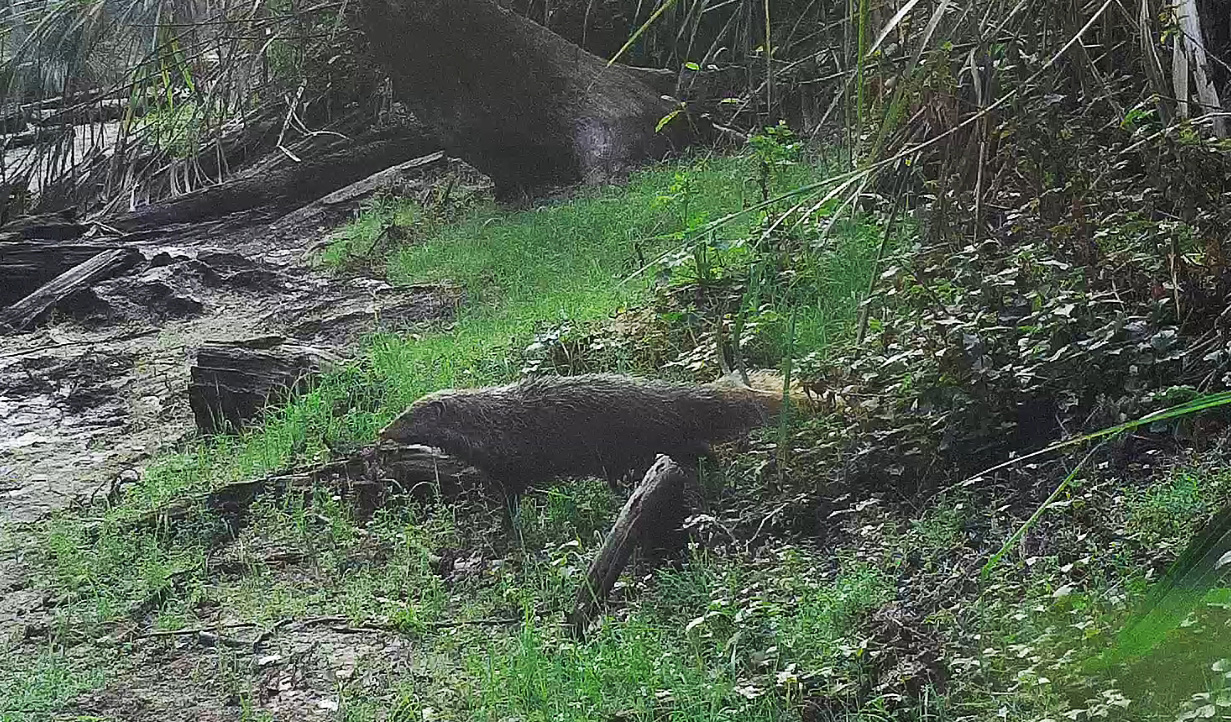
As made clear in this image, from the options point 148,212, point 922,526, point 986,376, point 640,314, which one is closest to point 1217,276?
point 986,376

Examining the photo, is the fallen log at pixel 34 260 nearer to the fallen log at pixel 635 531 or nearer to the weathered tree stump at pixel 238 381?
the weathered tree stump at pixel 238 381

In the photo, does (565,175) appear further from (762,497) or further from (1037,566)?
(1037,566)

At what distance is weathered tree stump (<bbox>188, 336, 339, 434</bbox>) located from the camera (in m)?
6.00

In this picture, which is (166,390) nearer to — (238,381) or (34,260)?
(238,381)

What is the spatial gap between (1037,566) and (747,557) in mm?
961

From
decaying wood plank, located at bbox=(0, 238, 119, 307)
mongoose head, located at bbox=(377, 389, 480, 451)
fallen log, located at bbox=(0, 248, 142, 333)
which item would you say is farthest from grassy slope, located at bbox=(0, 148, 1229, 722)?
decaying wood plank, located at bbox=(0, 238, 119, 307)

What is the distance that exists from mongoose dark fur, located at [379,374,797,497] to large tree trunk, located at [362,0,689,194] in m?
5.10

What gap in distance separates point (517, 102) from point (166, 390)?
153 inches

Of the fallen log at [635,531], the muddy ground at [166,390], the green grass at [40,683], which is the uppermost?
the fallen log at [635,531]

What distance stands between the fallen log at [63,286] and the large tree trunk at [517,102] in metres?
2.24

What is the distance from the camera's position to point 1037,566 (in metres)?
3.10

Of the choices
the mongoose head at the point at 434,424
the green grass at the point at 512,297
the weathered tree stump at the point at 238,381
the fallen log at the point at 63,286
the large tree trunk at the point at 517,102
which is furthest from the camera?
the large tree trunk at the point at 517,102

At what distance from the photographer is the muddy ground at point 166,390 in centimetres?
388

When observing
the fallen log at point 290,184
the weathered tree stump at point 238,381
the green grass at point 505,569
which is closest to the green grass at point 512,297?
the green grass at point 505,569
